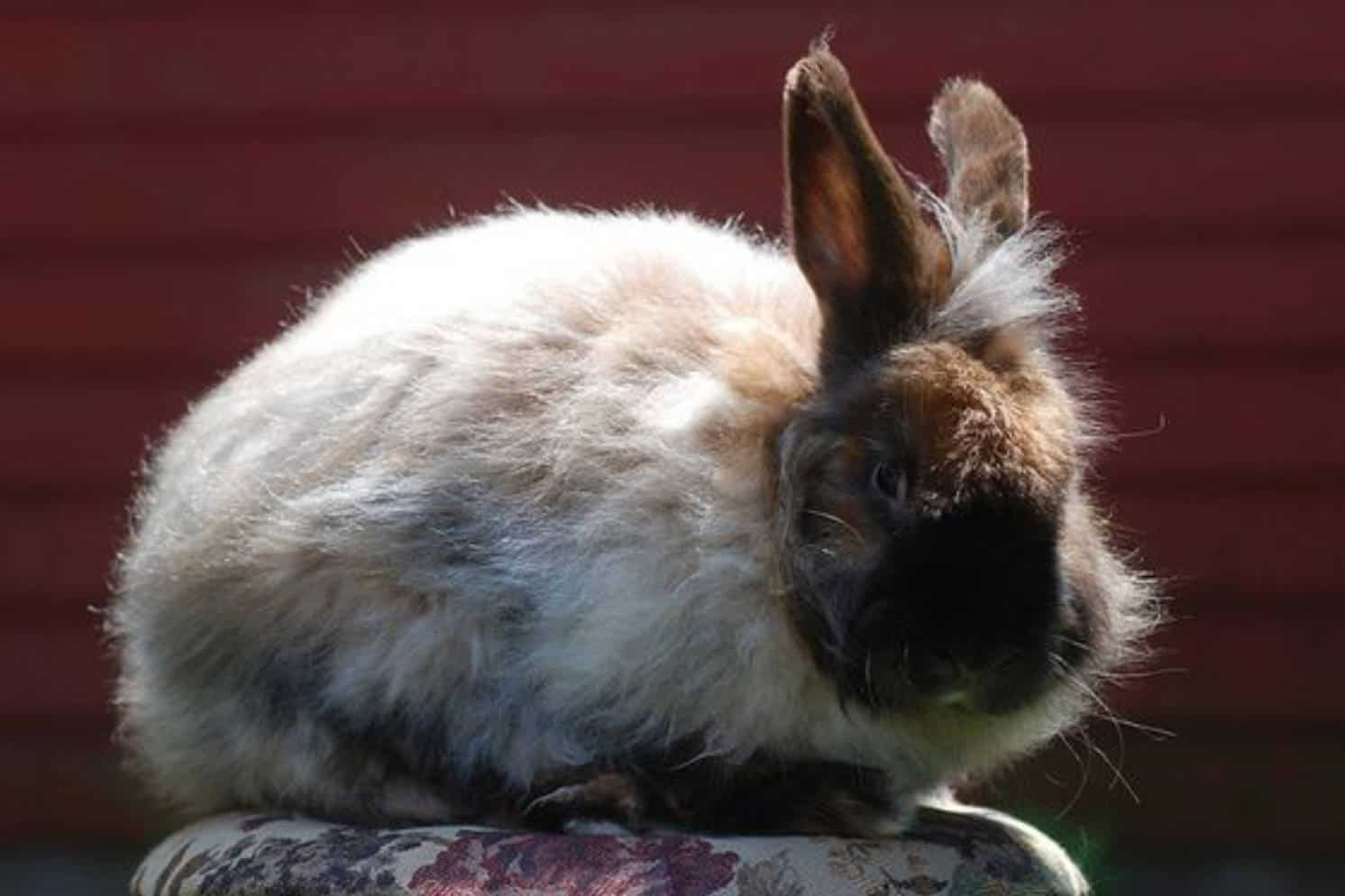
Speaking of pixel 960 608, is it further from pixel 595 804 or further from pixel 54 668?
pixel 54 668

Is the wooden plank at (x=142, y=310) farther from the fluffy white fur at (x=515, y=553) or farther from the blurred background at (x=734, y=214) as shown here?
the fluffy white fur at (x=515, y=553)

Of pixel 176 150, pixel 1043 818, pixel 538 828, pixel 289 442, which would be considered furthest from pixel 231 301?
pixel 538 828

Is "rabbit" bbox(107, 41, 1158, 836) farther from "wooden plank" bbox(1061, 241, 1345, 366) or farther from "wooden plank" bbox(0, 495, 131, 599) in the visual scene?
"wooden plank" bbox(0, 495, 131, 599)

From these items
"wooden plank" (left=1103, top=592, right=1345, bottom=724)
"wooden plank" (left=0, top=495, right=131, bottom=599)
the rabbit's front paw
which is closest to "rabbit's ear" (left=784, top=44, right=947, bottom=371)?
the rabbit's front paw

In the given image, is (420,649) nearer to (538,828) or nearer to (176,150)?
(538,828)

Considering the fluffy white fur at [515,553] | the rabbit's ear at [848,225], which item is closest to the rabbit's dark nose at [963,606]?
the fluffy white fur at [515,553]

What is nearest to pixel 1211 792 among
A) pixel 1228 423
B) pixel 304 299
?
pixel 1228 423
